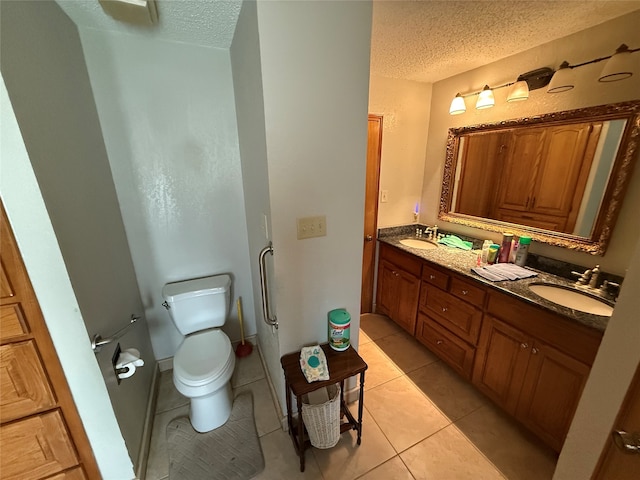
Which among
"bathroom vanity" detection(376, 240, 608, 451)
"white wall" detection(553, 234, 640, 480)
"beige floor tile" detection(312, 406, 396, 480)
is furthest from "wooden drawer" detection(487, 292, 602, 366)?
"beige floor tile" detection(312, 406, 396, 480)

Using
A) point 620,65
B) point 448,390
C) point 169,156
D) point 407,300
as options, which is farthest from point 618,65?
point 169,156

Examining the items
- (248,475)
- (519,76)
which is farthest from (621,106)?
(248,475)

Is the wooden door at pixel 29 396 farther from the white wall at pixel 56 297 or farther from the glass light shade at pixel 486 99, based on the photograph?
the glass light shade at pixel 486 99

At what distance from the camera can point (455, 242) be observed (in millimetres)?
2215

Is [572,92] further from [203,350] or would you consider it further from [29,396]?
[29,396]

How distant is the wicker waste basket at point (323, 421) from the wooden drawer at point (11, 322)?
119 cm

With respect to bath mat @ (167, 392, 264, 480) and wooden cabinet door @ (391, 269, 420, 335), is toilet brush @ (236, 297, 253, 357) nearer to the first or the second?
bath mat @ (167, 392, 264, 480)

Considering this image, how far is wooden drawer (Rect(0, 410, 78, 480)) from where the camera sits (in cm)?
96

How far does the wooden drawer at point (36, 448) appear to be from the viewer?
96 centimetres

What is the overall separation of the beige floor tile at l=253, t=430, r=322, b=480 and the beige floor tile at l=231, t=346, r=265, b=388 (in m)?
0.47

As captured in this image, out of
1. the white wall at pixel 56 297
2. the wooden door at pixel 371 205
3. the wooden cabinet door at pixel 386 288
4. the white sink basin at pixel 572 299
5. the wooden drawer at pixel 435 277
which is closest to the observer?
the white wall at pixel 56 297

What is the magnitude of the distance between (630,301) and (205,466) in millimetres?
1909

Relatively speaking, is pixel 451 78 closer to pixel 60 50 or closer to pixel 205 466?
pixel 60 50

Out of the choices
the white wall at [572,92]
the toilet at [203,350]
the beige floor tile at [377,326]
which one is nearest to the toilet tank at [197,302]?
the toilet at [203,350]
